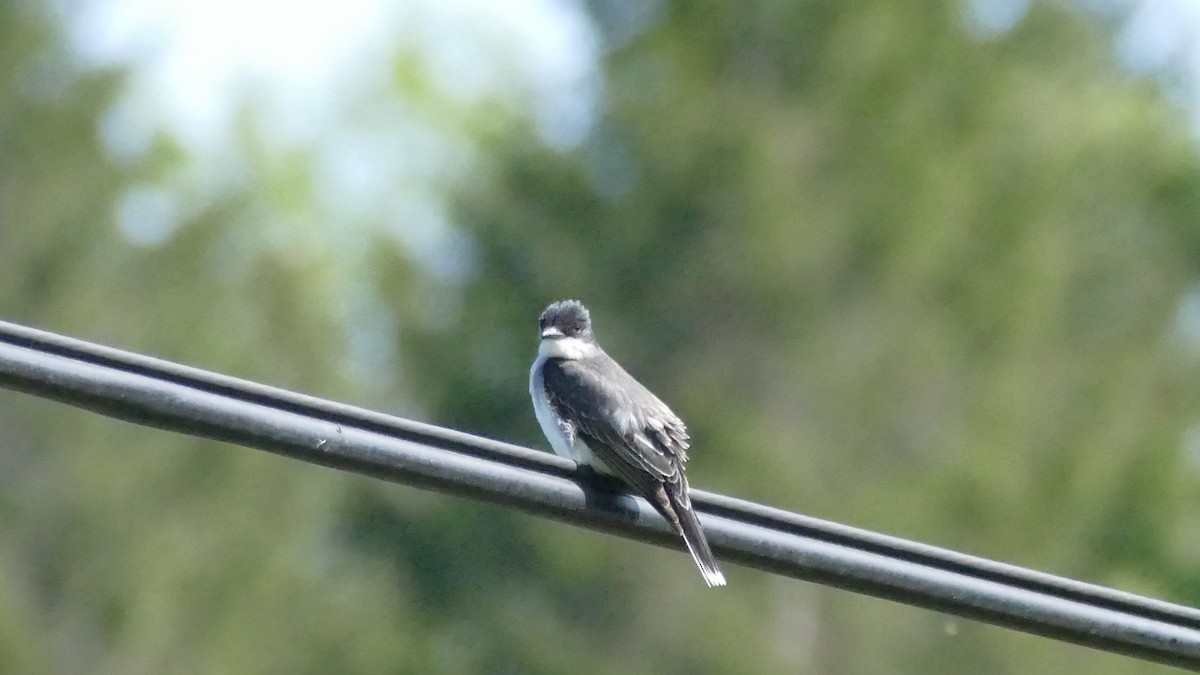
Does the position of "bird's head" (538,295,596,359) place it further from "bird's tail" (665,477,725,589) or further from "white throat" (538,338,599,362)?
"bird's tail" (665,477,725,589)

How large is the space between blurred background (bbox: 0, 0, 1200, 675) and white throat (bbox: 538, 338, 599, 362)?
8.20m

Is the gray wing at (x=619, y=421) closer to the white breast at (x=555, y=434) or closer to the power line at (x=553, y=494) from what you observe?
the white breast at (x=555, y=434)

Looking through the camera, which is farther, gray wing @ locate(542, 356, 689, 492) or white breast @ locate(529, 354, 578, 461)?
white breast @ locate(529, 354, 578, 461)

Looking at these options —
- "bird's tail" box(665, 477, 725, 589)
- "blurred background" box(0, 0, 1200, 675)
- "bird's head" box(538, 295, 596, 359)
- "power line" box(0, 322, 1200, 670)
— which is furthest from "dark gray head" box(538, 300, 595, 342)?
"blurred background" box(0, 0, 1200, 675)

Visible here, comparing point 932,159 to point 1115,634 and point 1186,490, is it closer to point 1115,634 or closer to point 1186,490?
point 1186,490

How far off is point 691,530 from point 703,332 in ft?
38.9

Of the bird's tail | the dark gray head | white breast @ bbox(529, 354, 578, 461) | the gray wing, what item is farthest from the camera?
the dark gray head

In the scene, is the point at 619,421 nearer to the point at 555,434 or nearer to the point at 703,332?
the point at 555,434

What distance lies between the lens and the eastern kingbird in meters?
5.04

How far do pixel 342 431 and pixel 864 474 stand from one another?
470 inches

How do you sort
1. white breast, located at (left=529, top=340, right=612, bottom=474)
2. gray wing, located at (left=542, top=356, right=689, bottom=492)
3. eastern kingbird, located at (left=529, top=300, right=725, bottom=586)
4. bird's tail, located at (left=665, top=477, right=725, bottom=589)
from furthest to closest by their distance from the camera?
white breast, located at (left=529, top=340, right=612, bottom=474) → gray wing, located at (left=542, top=356, right=689, bottom=492) → eastern kingbird, located at (left=529, top=300, right=725, bottom=586) → bird's tail, located at (left=665, top=477, right=725, bottom=589)

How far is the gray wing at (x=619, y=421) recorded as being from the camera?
529cm

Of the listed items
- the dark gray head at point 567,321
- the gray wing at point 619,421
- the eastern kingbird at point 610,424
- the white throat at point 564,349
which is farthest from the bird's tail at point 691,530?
the dark gray head at point 567,321

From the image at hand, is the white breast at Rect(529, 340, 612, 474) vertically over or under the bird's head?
over
